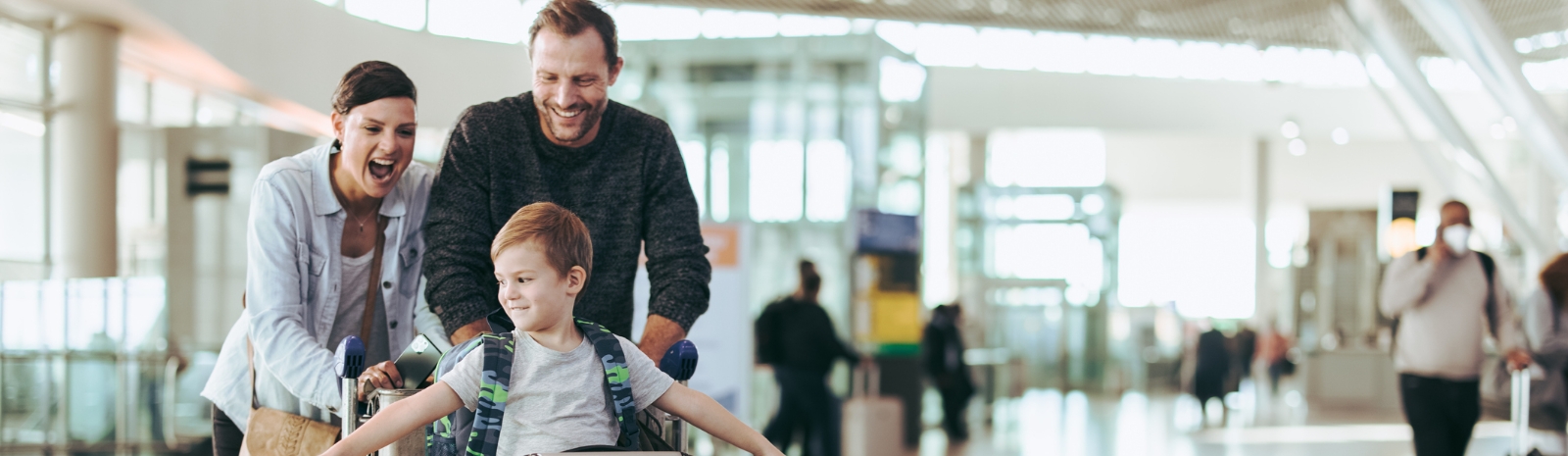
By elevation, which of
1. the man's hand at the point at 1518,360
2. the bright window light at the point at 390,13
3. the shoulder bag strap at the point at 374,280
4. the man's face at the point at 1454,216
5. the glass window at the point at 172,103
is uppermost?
the glass window at the point at 172,103

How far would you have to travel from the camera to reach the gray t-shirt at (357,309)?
277 cm

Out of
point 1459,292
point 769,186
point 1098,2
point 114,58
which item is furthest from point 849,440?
point 1098,2

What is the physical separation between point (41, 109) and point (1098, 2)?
51.8 feet

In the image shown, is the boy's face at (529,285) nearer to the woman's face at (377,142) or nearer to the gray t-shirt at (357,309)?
the woman's face at (377,142)

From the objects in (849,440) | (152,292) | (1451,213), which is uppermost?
(1451,213)

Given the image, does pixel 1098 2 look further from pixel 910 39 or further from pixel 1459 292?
pixel 1459 292

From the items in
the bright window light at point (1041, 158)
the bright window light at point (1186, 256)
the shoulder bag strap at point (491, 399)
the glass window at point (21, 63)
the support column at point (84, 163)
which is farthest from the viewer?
the bright window light at point (1186, 256)

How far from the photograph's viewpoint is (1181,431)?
15203 mm

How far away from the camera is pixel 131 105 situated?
12.9 meters

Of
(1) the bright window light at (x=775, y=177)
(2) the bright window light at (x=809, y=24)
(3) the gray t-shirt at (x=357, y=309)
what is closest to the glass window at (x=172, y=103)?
(1) the bright window light at (x=775, y=177)

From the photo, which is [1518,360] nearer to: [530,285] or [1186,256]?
[530,285]

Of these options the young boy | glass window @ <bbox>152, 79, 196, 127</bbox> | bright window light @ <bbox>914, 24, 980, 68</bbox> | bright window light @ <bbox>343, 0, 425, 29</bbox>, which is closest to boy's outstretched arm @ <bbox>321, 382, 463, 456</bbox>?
the young boy

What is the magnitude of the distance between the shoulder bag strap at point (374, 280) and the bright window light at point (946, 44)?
20.6 metres

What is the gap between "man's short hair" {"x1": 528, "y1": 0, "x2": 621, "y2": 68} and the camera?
253cm
